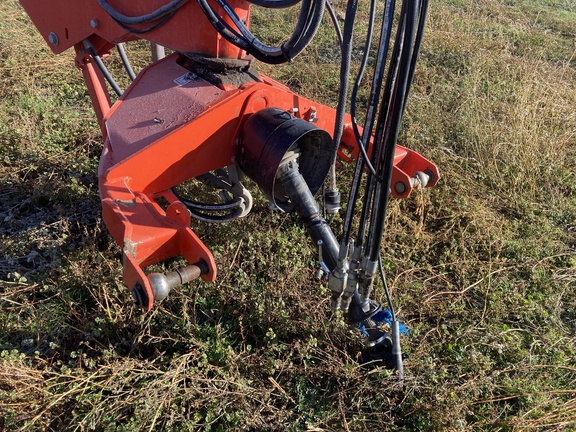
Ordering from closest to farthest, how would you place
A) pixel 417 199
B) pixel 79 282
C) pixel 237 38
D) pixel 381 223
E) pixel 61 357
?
pixel 381 223 < pixel 237 38 < pixel 61 357 < pixel 79 282 < pixel 417 199

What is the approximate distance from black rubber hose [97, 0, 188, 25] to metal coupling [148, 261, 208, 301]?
110 cm

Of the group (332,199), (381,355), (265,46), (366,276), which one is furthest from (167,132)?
(381,355)

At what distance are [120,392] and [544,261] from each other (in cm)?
258

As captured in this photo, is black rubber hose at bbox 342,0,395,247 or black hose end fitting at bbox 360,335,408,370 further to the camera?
black hose end fitting at bbox 360,335,408,370

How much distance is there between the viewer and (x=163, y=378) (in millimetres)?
2084

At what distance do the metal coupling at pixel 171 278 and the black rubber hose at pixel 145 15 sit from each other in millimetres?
1100

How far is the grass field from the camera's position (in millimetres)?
2064

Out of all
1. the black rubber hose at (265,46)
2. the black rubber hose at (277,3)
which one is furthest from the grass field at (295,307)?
the black rubber hose at (277,3)

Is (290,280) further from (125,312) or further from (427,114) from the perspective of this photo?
(427,114)

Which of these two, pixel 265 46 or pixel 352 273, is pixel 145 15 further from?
pixel 352 273

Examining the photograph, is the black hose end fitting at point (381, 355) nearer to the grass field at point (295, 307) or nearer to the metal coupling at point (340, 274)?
the grass field at point (295, 307)

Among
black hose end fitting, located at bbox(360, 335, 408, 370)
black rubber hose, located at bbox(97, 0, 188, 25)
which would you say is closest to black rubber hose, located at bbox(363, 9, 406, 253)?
black hose end fitting, located at bbox(360, 335, 408, 370)

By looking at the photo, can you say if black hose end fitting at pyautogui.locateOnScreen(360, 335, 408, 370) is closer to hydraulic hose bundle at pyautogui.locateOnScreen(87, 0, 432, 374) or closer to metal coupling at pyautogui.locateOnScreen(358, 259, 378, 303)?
hydraulic hose bundle at pyautogui.locateOnScreen(87, 0, 432, 374)

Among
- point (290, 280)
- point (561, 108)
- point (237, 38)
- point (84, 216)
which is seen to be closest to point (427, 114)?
point (561, 108)
